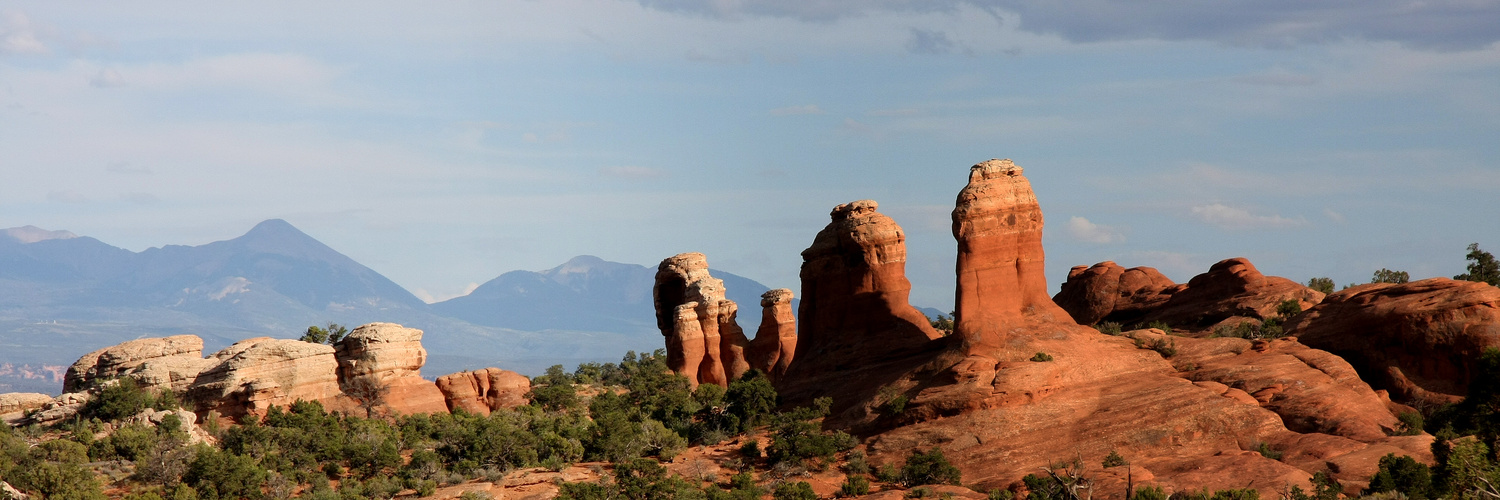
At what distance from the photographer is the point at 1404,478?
4378cm

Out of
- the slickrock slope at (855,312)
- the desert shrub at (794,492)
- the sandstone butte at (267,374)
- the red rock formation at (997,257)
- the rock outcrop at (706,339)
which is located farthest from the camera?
the rock outcrop at (706,339)

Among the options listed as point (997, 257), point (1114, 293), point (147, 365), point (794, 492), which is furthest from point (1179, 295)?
point (147, 365)

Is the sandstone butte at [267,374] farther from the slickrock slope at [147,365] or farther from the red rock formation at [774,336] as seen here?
the red rock formation at [774,336]

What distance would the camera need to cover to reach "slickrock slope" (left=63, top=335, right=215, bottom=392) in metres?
68.1

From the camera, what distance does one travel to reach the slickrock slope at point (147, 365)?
68.1 metres

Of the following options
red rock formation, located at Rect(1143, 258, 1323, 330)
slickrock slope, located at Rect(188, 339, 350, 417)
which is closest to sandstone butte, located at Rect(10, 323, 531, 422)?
slickrock slope, located at Rect(188, 339, 350, 417)

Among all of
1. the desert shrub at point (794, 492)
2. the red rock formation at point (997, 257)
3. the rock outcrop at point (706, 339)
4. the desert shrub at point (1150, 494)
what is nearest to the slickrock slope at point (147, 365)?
the rock outcrop at point (706, 339)

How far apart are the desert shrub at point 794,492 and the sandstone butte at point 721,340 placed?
27.9 m

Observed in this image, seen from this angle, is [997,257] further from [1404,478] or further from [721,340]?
[721,340]

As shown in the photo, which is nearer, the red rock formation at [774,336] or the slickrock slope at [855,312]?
the slickrock slope at [855,312]

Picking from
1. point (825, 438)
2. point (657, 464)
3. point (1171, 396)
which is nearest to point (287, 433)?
A: point (657, 464)

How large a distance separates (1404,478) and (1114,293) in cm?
4112

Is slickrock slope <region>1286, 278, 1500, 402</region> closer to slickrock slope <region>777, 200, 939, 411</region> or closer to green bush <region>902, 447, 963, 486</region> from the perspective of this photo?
slickrock slope <region>777, 200, 939, 411</region>

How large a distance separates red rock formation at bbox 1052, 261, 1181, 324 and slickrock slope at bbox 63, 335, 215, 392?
4916 centimetres
